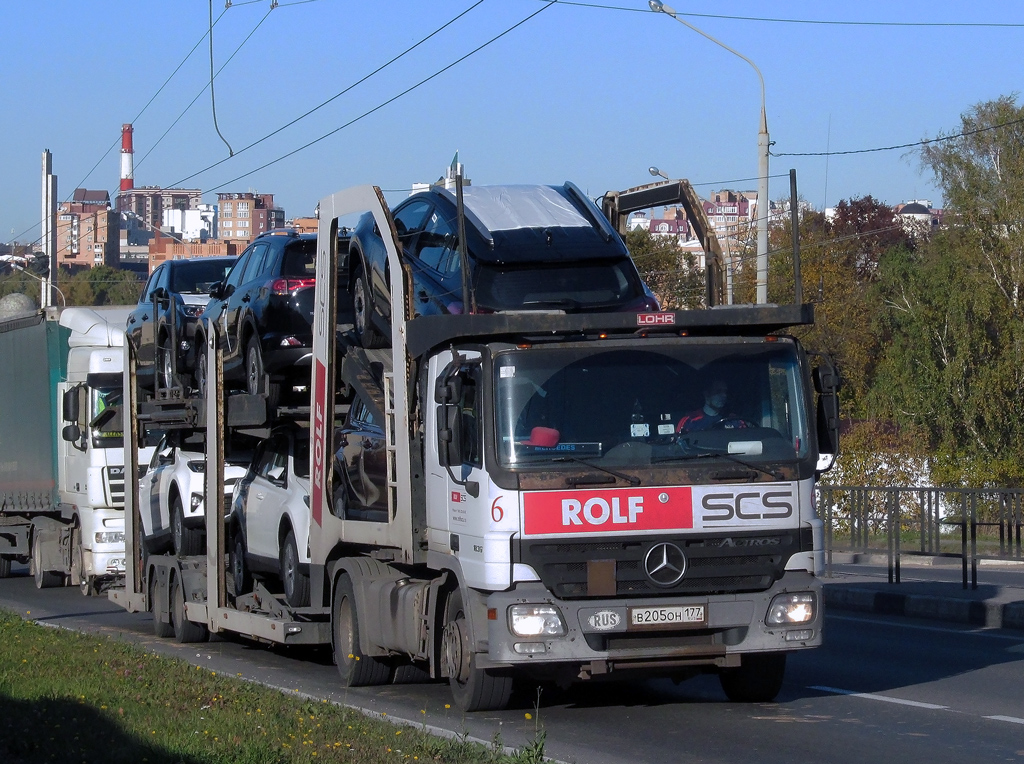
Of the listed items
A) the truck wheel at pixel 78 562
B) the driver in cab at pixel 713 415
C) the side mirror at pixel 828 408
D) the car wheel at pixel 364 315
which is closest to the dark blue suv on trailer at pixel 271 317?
the car wheel at pixel 364 315

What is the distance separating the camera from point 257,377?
40.4ft

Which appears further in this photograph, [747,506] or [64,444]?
[64,444]

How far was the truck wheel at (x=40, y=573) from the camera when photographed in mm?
21936

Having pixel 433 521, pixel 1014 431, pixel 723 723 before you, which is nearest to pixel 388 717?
pixel 433 521


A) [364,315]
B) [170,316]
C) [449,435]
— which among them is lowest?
[449,435]

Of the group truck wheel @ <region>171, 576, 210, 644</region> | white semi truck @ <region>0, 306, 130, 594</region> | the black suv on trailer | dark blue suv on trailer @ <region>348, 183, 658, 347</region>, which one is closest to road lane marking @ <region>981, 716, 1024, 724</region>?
dark blue suv on trailer @ <region>348, 183, 658, 347</region>

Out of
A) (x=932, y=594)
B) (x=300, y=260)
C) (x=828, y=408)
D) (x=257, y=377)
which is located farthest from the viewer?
(x=932, y=594)

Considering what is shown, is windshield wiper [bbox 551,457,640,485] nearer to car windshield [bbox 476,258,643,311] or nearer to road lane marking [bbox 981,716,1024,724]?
car windshield [bbox 476,258,643,311]

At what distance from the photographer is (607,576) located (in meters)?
8.40

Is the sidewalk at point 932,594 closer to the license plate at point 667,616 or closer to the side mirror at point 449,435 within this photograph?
the license plate at point 667,616

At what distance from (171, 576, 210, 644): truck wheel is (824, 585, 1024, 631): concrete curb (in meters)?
7.22

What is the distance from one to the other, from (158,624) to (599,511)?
8058 millimetres

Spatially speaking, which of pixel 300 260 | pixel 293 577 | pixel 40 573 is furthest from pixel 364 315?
pixel 40 573

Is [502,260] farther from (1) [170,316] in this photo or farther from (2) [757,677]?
(1) [170,316]
